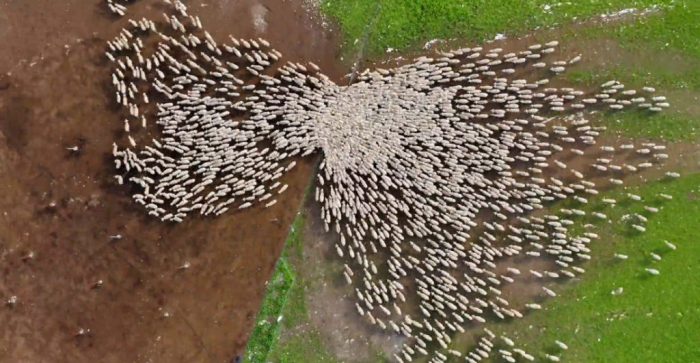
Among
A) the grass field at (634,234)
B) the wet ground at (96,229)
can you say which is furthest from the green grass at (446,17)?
the wet ground at (96,229)

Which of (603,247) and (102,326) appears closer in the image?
(603,247)

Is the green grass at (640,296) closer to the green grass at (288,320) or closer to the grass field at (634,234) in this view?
the grass field at (634,234)

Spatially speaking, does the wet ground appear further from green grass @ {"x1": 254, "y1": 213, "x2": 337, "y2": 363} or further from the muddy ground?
the muddy ground

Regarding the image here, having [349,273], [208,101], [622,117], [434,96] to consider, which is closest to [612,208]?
[622,117]

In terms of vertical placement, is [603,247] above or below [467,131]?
below

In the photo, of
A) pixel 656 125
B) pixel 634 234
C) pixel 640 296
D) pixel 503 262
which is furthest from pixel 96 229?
pixel 656 125

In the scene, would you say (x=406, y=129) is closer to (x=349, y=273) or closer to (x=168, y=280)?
(x=349, y=273)

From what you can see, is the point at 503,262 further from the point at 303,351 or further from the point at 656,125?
the point at 303,351
